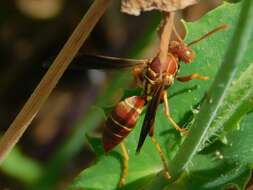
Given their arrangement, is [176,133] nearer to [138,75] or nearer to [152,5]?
[138,75]

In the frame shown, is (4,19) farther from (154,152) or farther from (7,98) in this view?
(154,152)

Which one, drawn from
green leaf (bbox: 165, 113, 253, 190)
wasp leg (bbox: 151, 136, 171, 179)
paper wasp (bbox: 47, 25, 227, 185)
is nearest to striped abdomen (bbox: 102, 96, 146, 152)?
paper wasp (bbox: 47, 25, 227, 185)

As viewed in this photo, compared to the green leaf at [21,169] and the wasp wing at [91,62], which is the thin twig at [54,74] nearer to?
the wasp wing at [91,62]

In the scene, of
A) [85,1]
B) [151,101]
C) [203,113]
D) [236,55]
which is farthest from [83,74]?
[236,55]

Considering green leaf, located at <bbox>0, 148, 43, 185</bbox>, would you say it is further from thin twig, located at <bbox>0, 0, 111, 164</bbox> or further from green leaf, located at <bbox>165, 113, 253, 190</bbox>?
green leaf, located at <bbox>165, 113, 253, 190</bbox>

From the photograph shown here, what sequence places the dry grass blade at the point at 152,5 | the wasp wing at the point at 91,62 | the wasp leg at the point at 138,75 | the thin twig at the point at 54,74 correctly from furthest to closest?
1. the wasp leg at the point at 138,75
2. the wasp wing at the point at 91,62
3. the thin twig at the point at 54,74
4. the dry grass blade at the point at 152,5

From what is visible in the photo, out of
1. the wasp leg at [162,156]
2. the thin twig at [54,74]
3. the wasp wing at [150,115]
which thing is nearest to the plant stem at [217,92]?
the wasp leg at [162,156]

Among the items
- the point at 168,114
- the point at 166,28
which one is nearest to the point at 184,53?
the point at 168,114
